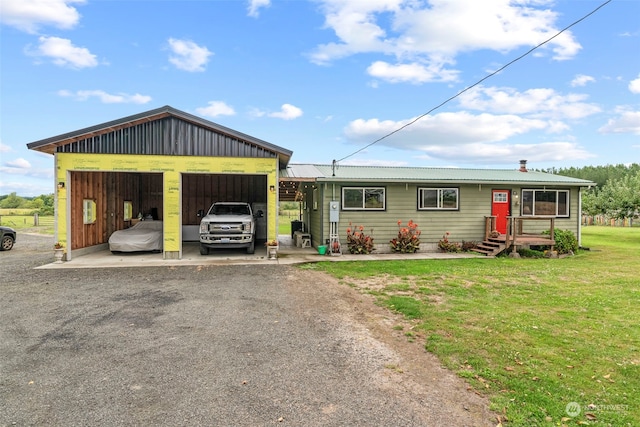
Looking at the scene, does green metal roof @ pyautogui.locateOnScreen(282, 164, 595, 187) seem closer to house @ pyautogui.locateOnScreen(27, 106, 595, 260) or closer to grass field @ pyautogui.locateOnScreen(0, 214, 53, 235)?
house @ pyautogui.locateOnScreen(27, 106, 595, 260)

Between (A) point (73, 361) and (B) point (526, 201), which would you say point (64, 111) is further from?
(B) point (526, 201)

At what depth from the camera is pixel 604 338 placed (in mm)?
4438

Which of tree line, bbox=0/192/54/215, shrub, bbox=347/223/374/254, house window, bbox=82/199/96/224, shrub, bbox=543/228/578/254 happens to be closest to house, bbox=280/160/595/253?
shrub, bbox=347/223/374/254

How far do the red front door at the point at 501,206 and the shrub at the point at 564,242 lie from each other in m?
1.80

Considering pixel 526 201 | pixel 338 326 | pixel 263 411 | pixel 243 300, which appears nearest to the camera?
pixel 263 411

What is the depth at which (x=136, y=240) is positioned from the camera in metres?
12.1

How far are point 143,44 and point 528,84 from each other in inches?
526

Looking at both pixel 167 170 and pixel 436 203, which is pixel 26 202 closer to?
pixel 167 170

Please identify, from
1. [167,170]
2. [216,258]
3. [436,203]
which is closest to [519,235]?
[436,203]

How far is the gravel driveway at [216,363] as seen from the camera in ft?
9.27

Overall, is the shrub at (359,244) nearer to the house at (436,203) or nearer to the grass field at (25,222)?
the house at (436,203)

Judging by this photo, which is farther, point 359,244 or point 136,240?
point 359,244

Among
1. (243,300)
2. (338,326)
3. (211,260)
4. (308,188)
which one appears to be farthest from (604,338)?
(308,188)

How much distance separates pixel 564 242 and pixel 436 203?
4966mm
